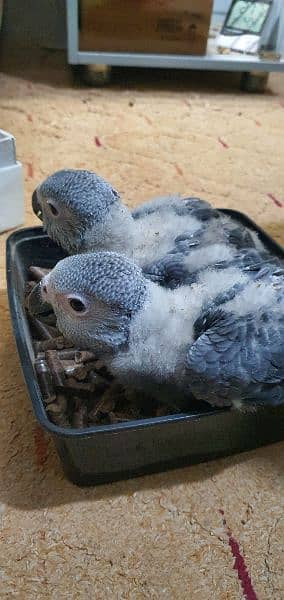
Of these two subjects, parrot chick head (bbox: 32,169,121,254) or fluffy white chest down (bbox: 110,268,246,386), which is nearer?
fluffy white chest down (bbox: 110,268,246,386)

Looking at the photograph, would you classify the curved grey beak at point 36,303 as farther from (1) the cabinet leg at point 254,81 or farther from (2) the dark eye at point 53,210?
(1) the cabinet leg at point 254,81

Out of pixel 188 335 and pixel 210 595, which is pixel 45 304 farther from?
pixel 210 595

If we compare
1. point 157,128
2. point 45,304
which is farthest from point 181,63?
point 45,304

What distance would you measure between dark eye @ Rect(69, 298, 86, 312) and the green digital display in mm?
1852

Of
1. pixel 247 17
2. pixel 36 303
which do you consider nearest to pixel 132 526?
pixel 36 303

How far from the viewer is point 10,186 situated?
4.16 ft

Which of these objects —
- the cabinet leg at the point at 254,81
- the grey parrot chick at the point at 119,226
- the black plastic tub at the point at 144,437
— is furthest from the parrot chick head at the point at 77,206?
the cabinet leg at the point at 254,81

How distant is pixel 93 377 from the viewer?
2.92 ft

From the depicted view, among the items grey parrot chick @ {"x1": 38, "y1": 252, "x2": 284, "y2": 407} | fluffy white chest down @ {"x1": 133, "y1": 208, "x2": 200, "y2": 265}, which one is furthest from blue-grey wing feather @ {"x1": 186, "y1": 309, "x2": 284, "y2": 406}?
fluffy white chest down @ {"x1": 133, "y1": 208, "x2": 200, "y2": 265}

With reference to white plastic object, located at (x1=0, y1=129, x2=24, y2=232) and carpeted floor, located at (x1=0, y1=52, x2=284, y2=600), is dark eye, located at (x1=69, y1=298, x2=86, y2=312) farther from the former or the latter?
white plastic object, located at (x1=0, y1=129, x2=24, y2=232)

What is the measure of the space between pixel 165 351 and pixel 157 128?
125 cm

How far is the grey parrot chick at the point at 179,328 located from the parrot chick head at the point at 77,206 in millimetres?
164

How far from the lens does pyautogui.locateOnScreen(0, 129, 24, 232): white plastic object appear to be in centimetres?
124

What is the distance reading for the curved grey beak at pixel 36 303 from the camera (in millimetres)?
869
